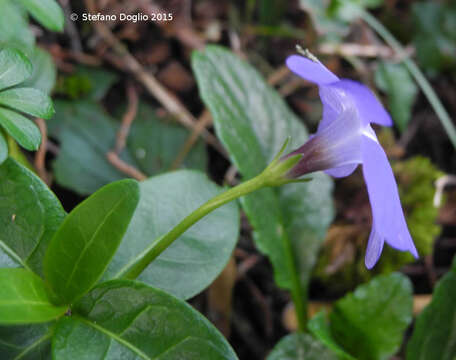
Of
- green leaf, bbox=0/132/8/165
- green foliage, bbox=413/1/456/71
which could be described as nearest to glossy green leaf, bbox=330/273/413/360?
green leaf, bbox=0/132/8/165

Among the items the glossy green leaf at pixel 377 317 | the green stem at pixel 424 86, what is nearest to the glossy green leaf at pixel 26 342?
the glossy green leaf at pixel 377 317

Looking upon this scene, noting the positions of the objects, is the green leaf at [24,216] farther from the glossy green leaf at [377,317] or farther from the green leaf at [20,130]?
the glossy green leaf at [377,317]

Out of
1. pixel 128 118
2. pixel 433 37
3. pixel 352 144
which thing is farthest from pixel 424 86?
pixel 352 144

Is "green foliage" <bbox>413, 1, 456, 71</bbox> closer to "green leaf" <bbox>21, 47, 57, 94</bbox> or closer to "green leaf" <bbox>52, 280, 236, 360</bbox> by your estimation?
"green leaf" <bbox>21, 47, 57, 94</bbox>

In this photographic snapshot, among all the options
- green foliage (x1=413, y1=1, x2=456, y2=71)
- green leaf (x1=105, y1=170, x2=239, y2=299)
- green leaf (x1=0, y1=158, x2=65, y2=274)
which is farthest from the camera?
green foliage (x1=413, y1=1, x2=456, y2=71)

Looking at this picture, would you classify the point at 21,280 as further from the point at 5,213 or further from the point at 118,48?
the point at 118,48
